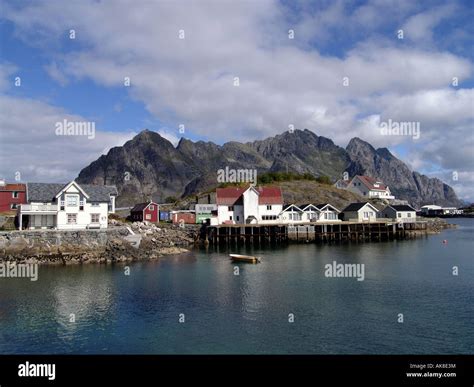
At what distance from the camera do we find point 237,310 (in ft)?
81.6

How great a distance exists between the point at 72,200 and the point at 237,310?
3213cm

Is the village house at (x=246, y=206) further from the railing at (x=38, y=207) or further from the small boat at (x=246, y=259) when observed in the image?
the railing at (x=38, y=207)

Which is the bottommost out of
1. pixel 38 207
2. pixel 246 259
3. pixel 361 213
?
pixel 246 259

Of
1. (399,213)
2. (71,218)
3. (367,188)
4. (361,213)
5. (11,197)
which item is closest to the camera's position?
(71,218)

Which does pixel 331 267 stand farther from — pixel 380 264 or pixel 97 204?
pixel 97 204

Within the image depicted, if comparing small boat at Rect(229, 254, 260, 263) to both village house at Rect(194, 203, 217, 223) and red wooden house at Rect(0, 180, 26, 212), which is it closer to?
red wooden house at Rect(0, 180, 26, 212)

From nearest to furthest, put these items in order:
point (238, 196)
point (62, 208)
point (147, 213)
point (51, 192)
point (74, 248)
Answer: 1. point (74, 248)
2. point (62, 208)
3. point (51, 192)
4. point (147, 213)
5. point (238, 196)

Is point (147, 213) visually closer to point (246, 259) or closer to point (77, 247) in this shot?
point (77, 247)

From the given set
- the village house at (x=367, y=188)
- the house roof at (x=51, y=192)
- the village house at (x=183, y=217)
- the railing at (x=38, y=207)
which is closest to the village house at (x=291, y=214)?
the village house at (x=183, y=217)

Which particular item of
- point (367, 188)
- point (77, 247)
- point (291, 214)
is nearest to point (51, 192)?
point (77, 247)

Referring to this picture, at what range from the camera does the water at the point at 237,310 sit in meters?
19.6

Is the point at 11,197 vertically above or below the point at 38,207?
above

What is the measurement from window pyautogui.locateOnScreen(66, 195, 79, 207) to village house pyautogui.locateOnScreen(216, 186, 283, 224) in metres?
27.9
